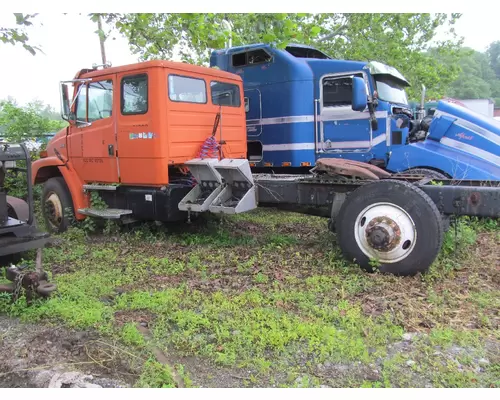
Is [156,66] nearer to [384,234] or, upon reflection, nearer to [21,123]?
[384,234]

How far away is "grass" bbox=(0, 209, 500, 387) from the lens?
328cm

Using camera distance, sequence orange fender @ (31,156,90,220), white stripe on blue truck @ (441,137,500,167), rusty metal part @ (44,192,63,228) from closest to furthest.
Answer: white stripe on blue truck @ (441,137,500,167) < orange fender @ (31,156,90,220) < rusty metal part @ (44,192,63,228)

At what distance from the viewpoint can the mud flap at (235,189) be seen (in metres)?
6.06

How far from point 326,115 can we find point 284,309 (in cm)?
530

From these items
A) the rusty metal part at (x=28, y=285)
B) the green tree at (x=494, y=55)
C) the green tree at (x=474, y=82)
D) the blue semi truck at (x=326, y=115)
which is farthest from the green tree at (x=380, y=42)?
the green tree at (x=494, y=55)

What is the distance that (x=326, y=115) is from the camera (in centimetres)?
879

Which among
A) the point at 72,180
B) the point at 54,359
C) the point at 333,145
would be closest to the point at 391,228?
the point at 54,359

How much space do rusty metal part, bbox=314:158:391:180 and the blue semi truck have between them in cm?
217

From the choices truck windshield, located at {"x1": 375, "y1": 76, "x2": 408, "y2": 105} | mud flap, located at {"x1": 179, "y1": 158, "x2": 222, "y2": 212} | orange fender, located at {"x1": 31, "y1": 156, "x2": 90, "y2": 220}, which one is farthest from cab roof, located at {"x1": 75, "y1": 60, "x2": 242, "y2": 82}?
truck windshield, located at {"x1": 375, "y1": 76, "x2": 408, "y2": 105}

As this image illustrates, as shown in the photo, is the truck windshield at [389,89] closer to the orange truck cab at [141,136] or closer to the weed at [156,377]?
the orange truck cab at [141,136]

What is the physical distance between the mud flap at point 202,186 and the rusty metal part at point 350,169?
4.73ft

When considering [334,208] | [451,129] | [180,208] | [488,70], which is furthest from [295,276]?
[488,70]

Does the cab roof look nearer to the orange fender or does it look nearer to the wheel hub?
the orange fender

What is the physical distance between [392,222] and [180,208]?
297 cm
